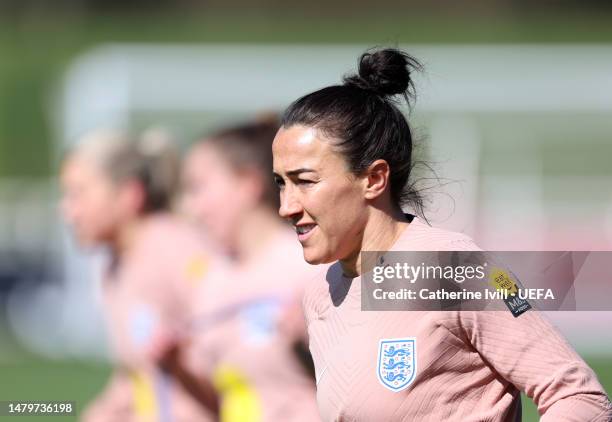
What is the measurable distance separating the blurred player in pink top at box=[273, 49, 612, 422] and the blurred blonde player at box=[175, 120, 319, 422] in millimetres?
2285

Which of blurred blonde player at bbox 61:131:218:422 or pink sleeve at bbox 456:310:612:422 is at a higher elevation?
pink sleeve at bbox 456:310:612:422

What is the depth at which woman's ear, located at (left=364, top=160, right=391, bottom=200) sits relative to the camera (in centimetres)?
302

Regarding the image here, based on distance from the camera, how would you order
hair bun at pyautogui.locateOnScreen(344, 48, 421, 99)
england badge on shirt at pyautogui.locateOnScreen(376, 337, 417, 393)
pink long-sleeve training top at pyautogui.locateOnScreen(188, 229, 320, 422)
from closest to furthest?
england badge on shirt at pyautogui.locateOnScreen(376, 337, 417, 393)
hair bun at pyautogui.locateOnScreen(344, 48, 421, 99)
pink long-sleeve training top at pyautogui.locateOnScreen(188, 229, 320, 422)

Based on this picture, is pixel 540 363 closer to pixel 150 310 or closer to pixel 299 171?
pixel 299 171

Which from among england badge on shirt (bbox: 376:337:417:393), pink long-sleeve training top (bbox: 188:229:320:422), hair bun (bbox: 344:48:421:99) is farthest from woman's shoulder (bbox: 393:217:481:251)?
pink long-sleeve training top (bbox: 188:229:320:422)

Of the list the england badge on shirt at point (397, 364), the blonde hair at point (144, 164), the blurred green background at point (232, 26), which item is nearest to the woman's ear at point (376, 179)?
the england badge on shirt at point (397, 364)

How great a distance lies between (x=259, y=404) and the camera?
18.2 ft

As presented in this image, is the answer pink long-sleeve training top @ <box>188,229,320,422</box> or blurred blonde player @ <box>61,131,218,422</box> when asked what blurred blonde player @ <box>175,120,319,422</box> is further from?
blurred blonde player @ <box>61,131,218,422</box>

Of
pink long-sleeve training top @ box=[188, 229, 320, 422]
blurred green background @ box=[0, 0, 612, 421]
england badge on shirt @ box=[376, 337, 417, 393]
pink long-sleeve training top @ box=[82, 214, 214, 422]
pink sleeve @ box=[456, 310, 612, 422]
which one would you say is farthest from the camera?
blurred green background @ box=[0, 0, 612, 421]

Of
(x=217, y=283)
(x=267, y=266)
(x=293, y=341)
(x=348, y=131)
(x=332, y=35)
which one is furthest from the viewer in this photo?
(x=332, y=35)

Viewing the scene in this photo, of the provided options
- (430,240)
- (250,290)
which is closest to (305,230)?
(430,240)

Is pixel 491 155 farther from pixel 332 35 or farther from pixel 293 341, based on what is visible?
pixel 293 341

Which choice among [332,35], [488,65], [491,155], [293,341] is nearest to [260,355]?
[293,341]

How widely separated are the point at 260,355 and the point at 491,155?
872cm
